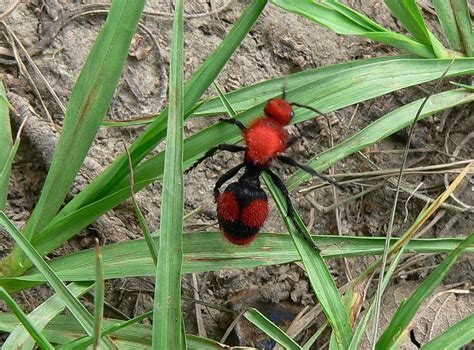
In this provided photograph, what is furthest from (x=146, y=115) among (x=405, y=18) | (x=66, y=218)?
(x=405, y=18)

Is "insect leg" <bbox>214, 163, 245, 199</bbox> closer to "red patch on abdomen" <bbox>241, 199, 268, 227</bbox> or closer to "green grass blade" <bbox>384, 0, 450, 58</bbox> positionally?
"red patch on abdomen" <bbox>241, 199, 268, 227</bbox>

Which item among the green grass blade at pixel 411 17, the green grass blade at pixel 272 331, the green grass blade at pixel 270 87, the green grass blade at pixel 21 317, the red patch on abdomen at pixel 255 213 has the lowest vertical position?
the green grass blade at pixel 21 317

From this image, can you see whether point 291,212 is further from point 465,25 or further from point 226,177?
point 465,25

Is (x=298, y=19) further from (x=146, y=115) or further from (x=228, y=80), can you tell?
(x=146, y=115)

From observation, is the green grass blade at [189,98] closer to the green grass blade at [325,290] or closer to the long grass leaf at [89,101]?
the long grass leaf at [89,101]

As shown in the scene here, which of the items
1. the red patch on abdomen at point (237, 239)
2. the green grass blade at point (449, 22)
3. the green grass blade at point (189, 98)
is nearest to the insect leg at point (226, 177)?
the red patch on abdomen at point (237, 239)

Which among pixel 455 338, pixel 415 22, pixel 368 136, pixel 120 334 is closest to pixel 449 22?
pixel 415 22
